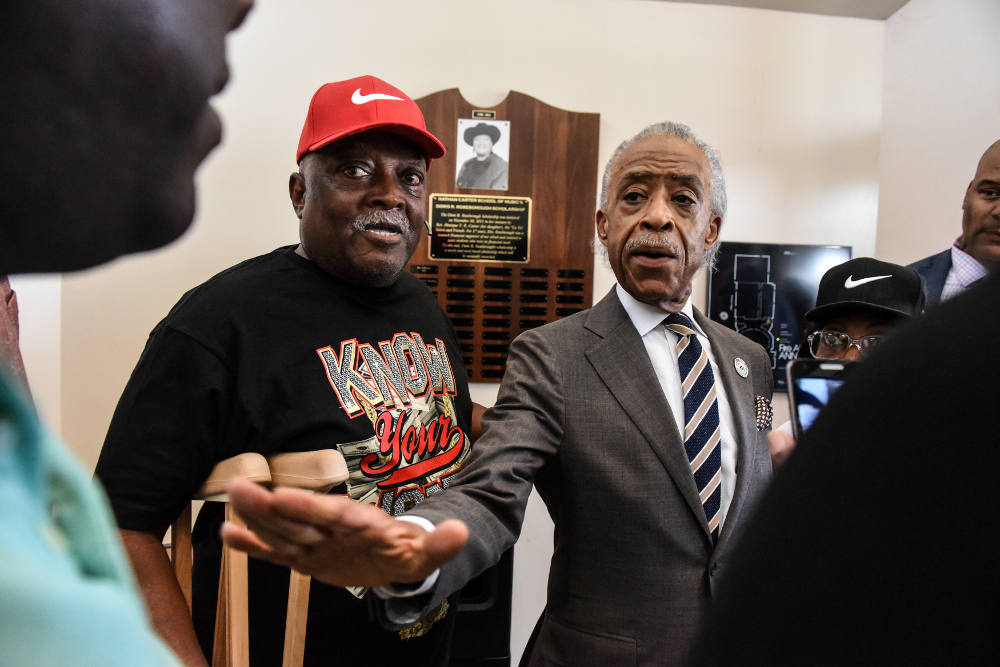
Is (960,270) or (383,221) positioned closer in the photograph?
(383,221)

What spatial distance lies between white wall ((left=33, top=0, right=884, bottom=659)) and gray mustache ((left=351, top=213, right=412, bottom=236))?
1279 millimetres

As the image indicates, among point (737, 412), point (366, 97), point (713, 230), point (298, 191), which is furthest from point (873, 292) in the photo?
point (298, 191)

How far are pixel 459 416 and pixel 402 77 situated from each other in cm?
164

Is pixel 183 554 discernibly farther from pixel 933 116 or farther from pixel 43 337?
pixel 933 116

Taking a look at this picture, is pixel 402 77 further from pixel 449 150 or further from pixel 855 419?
pixel 855 419

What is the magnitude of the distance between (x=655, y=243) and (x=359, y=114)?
669 mm

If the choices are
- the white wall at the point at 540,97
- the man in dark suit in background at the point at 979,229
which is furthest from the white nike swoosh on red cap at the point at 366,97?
the man in dark suit in background at the point at 979,229

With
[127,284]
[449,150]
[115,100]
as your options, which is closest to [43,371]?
[127,284]

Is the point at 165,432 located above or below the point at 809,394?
below

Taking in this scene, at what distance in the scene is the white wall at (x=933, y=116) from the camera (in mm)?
2482

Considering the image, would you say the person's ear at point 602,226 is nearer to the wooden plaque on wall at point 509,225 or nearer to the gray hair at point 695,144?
the gray hair at point 695,144

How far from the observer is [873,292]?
1.41m

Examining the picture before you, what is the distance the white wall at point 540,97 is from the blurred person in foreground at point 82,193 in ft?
7.70

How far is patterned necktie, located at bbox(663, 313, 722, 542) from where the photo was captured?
1.17 meters
